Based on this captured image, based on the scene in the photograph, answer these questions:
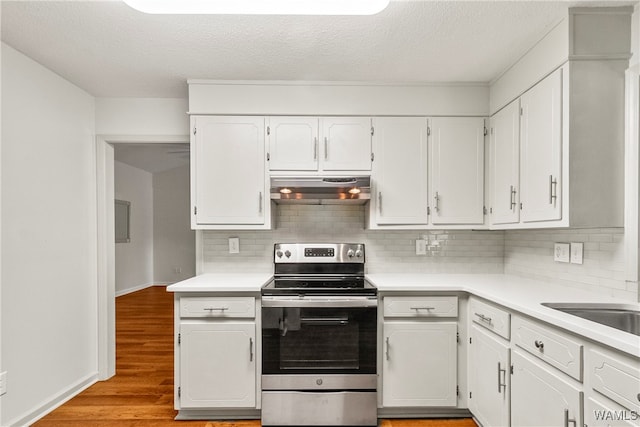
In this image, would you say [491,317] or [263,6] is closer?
[263,6]

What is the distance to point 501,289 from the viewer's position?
7.21ft

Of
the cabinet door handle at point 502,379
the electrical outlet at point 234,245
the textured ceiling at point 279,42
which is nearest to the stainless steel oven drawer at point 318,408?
the cabinet door handle at point 502,379

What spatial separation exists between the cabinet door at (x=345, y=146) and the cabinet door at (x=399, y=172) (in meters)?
0.07

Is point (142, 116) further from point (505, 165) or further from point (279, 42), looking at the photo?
point (505, 165)

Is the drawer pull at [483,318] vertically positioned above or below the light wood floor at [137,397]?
above

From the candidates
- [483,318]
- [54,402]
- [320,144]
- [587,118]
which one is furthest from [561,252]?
[54,402]

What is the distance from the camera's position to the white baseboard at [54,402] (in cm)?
227

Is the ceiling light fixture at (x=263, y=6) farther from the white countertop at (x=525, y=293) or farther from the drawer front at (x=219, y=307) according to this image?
the drawer front at (x=219, y=307)

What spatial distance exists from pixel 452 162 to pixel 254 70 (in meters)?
1.55

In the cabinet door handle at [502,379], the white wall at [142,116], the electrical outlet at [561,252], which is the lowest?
the cabinet door handle at [502,379]

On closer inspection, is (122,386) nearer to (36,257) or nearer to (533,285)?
(36,257)

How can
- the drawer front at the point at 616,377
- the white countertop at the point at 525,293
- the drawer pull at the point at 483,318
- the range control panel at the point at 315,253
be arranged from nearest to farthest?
1. the drawer front at the point at 616,377
2. the white countertop at the point at 525,293
3. the drawer pull at the point at 483,318
4. the range control panel at the point at 315,253

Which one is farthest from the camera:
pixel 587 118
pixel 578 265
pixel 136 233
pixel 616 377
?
pixel 136 233

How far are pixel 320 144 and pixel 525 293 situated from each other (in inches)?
63.6
